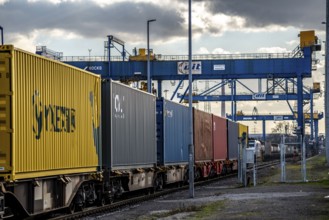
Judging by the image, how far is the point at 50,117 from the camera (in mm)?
16172

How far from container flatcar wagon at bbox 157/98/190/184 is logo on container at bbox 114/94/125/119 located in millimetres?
5752

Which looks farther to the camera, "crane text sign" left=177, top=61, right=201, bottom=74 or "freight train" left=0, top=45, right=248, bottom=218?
"crane text sign" left=177, top=61, right=201, bottom=74

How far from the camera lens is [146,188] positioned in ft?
89.4

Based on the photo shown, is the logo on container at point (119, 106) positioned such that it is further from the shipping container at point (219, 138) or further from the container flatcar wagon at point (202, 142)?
the shipping container at point (219, 138)

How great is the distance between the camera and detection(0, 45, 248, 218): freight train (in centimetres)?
1420

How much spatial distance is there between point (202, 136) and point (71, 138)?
60.5 feet

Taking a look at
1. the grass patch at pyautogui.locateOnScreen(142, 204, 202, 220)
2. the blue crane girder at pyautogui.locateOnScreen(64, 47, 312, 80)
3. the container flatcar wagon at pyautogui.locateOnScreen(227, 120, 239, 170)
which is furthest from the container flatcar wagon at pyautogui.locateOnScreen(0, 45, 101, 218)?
the blue crane girder at pyautogui.locateOnScreen(64, 47, 312, 80)

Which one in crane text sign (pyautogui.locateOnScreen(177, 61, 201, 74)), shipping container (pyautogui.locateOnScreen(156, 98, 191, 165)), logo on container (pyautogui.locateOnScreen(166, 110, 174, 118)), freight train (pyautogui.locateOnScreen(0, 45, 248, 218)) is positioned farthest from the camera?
crane text sign (pyautogui.locateOnScreen(177, 61, 201, 74))

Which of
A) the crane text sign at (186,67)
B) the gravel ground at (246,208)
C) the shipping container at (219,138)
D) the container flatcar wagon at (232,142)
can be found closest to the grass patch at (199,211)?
the gravel ground at (246,208)

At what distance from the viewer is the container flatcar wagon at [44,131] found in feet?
46.0

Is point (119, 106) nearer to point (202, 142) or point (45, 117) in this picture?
point (45, 117)

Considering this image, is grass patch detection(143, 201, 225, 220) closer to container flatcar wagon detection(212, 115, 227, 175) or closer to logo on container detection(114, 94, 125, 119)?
logo on container detection(114, 94, 125, 119)

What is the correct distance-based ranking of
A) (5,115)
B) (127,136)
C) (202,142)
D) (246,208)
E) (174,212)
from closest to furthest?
1. (5,115)
2. (174,212)
3. (246,208)
4. (127,136)
5. (202,142)

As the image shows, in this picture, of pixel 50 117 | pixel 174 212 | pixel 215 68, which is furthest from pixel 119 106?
pixel 215 68
